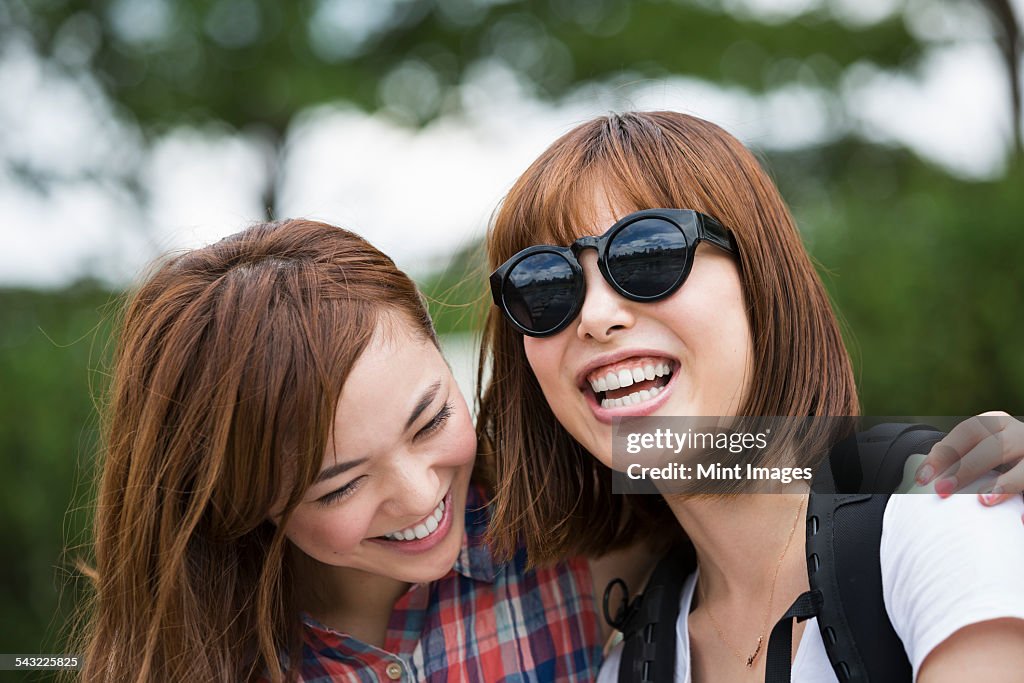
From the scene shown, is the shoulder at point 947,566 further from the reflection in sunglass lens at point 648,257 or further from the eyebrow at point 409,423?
the eyebrow at point 409,423

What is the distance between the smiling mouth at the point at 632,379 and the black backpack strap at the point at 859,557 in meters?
0.41

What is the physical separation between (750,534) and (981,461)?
1.91ft

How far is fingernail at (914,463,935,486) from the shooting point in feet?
5.46

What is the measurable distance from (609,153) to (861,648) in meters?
1.19

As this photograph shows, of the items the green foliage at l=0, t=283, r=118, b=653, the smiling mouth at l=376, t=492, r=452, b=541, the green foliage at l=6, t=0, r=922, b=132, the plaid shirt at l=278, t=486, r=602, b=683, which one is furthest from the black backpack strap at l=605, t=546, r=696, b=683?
the green foliage at l=6, t=0, r=922, b=132

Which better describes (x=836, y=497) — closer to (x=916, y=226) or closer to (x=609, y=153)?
(x=609, y=153)

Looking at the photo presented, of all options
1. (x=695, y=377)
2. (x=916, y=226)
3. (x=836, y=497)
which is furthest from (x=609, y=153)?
(x=916, y=226)

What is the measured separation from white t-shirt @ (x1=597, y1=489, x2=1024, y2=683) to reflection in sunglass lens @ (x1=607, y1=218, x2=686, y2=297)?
642 mm

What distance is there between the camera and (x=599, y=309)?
6.28 ft

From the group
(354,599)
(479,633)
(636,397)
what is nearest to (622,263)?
(636,397)

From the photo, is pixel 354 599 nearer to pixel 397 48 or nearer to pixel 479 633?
pixel 479 633

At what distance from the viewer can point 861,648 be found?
5.40ft

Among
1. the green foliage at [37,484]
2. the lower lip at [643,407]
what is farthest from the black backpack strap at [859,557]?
the green foliage at [37,484]

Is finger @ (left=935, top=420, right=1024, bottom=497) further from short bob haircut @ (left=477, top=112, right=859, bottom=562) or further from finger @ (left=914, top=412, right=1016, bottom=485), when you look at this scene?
short bob haircut @ (left=477, top=112, right=859, bottom=562)
